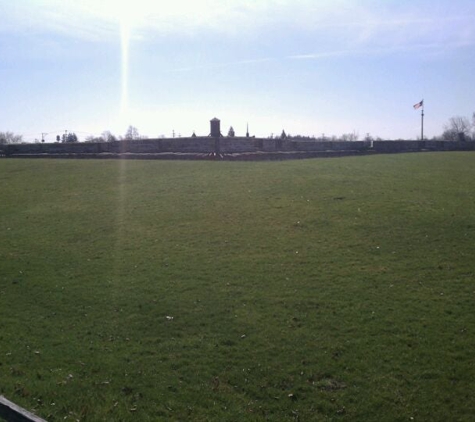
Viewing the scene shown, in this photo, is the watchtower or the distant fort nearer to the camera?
the distant fort

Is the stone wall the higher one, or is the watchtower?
the watchtower

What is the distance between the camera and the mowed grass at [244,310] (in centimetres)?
501

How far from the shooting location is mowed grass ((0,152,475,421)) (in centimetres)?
501

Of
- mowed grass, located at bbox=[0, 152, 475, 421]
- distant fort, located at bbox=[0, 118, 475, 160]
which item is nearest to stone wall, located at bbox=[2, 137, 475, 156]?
distant fort, located at bbox=[0, 118, 475, 160]

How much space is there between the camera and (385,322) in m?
6.55

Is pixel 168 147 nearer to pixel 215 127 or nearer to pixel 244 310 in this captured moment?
pixel 215 127

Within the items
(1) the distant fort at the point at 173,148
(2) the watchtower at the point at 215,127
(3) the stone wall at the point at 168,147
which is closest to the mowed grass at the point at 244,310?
(1) the distant fort at the point at 173,148

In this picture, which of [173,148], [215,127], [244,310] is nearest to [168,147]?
[173,148]

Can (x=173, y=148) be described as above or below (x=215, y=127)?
below

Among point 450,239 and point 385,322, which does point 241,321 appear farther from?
point 450,239

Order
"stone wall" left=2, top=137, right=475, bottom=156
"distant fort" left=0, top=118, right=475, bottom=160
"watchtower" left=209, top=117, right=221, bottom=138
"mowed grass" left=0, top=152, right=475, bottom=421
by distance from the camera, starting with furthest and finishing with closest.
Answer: "watchtower" left=209, top=117, right=221, bottom=138 → "stone wall" left=2, top=137, right=475, bottom=156 → "distant fort" left=0, top=118, right=475, bottom=160 → "mowed grass" left=0, top=152, right=475, bottom=421

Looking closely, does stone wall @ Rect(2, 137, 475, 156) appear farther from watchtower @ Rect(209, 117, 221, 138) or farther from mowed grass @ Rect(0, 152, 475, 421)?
mowed grass @ Rect(0, 152, 475, 421)

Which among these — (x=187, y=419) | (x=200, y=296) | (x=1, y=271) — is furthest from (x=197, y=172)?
(x=187, y=419)

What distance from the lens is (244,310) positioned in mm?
7109
